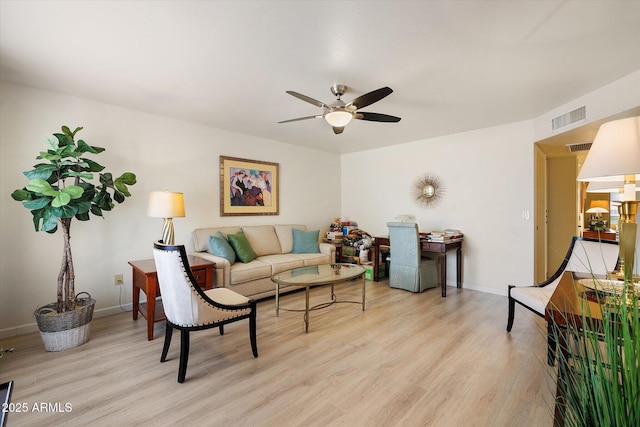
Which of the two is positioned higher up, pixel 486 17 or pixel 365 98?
pixel 486 17

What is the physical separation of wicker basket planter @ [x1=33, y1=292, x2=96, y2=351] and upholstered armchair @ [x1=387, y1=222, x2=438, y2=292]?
361 centimetres

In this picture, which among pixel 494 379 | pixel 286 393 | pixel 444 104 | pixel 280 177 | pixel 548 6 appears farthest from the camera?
pixel 280 177

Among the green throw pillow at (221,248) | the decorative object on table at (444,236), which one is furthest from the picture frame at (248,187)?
the decorative object on table at (444,236)

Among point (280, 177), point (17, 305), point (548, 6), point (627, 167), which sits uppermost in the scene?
point (548, 6)

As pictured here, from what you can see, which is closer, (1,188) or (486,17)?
(486,17)

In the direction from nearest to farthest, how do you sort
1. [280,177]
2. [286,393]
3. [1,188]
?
[286,393] < [1,188] < [280,177]

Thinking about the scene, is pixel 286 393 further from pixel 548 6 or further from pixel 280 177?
pixel 280 177

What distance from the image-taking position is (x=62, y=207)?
7.68 ft

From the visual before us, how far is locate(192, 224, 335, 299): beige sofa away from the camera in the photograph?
11.0 feet

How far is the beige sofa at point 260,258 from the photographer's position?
334 centimetres

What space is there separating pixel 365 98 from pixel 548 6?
48.6 inches

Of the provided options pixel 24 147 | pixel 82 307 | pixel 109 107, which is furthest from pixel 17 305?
pixel 109 107

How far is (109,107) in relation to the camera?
3217 mm

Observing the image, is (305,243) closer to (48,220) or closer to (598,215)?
(48,220)
